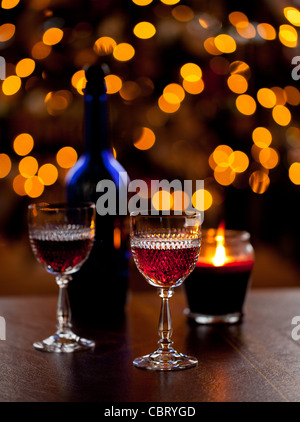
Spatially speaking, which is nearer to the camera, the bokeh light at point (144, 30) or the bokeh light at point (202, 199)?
the bokeh light at point (144, 30)

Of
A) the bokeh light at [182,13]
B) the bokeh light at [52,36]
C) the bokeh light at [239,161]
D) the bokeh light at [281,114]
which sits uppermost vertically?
the bokeh light at [182,13]

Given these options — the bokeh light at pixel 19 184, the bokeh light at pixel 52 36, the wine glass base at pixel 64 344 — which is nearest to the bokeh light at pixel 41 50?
the bokeh light at pixel 52 36

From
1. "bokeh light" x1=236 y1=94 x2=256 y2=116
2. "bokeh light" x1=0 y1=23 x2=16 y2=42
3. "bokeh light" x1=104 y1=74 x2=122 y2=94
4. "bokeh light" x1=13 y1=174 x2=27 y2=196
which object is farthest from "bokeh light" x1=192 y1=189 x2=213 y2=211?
"bokeh light" x1=0 y1=23 x2=16 y2=42

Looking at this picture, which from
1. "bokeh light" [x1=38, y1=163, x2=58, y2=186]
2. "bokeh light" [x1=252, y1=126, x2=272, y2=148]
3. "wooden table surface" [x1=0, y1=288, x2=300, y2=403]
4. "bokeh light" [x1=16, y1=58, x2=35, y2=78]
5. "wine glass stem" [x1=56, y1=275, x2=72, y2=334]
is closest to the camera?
"wooden table surface" [x1=0, y1=288, x2=300, y2=403]

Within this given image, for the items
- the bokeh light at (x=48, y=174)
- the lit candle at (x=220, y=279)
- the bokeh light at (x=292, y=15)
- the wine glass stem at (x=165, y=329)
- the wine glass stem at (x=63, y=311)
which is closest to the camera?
the wine glass stem at (x=165, y=329)

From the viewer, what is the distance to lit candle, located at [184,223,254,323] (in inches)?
41.4

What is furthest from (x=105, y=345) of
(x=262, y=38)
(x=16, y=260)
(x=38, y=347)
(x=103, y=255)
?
(x=16, y=260)

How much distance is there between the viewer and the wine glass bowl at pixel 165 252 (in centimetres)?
85

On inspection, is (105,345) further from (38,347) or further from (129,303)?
(129,303)

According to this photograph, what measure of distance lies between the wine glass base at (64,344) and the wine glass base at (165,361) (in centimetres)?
10

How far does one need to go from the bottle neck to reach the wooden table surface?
291mm

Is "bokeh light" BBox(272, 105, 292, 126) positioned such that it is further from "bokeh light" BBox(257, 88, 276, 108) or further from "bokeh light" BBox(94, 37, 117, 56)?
"bokeh light" BBox(94, 37, 117, 56)

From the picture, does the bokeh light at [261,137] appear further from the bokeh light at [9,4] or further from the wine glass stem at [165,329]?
the wine glass stem at [165,329]
